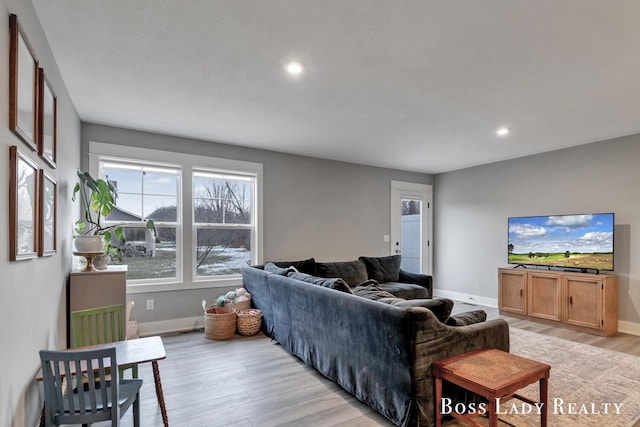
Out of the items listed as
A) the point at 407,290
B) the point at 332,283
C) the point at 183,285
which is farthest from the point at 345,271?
the point at 183,285

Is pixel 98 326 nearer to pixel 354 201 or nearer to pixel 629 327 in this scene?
pixel 354 201

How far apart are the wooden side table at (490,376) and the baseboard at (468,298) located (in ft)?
13.1

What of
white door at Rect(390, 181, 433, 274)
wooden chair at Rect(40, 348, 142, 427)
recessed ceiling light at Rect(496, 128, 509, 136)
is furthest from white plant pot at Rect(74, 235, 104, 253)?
white door at Rect(390, 181, 433, 274)

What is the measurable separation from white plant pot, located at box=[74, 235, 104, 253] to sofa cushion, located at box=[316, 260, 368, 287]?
2709 millimetres

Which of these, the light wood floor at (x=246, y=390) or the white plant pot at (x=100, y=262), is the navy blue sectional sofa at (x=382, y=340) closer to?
the light wood floor at (x=246, y=390)

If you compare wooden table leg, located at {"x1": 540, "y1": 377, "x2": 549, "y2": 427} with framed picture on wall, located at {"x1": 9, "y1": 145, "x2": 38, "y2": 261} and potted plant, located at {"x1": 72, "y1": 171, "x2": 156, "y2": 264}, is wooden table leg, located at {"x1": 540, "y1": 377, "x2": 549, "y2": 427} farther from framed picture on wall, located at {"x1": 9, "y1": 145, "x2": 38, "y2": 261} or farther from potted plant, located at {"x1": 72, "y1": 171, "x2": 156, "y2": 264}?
potted plant, located at {"x1": 72, "y1": 171, "x2": 156, "y2": 264}

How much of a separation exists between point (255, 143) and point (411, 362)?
3.51 meters

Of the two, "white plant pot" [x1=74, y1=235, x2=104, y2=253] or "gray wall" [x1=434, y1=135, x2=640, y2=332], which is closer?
"white plant pot" [x1=74, y1=235, x2=104, y2=253]

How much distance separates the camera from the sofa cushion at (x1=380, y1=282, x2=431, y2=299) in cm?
478

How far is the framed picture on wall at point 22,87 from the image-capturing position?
1500 mm

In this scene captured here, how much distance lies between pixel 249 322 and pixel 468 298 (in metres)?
4.14

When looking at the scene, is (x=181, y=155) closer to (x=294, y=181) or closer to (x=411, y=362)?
(x=294, y=181)

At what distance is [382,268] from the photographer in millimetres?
5340

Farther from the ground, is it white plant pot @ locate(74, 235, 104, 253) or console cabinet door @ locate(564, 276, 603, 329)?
white plant pot @ locate(74, 235, 104, 253)
